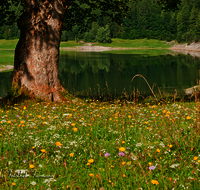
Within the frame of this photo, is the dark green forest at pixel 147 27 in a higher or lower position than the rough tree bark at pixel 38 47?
higher

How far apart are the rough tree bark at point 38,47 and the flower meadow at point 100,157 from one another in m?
3.80

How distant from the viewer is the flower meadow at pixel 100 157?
9.74 feet

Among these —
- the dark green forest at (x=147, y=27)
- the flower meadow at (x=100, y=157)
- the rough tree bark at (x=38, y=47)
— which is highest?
the dark green forest at (x=147, y=27)

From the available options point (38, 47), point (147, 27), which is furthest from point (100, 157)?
point (147, 27)

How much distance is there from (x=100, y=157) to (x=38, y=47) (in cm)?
629

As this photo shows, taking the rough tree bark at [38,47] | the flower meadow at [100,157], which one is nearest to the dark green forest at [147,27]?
the rough tree bark at [38,47]

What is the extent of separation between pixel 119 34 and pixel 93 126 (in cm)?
16344

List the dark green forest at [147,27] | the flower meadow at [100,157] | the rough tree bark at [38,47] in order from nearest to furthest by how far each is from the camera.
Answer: the flower meadow at [100,157] < the rough tree bark at [38,47] < the dark green forest at [147,27]

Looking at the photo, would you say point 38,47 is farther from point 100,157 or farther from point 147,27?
point 147,27

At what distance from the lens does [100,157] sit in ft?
12.1

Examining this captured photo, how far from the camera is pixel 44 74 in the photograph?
29.5 feet

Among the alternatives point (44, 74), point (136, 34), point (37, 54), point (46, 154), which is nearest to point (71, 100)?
point (44, 74)

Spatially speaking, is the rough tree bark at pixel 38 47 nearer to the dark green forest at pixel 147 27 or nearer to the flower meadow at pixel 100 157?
the flower meadow at pixel 100 157

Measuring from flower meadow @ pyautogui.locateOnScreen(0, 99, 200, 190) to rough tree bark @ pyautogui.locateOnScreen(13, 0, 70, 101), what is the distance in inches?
150
